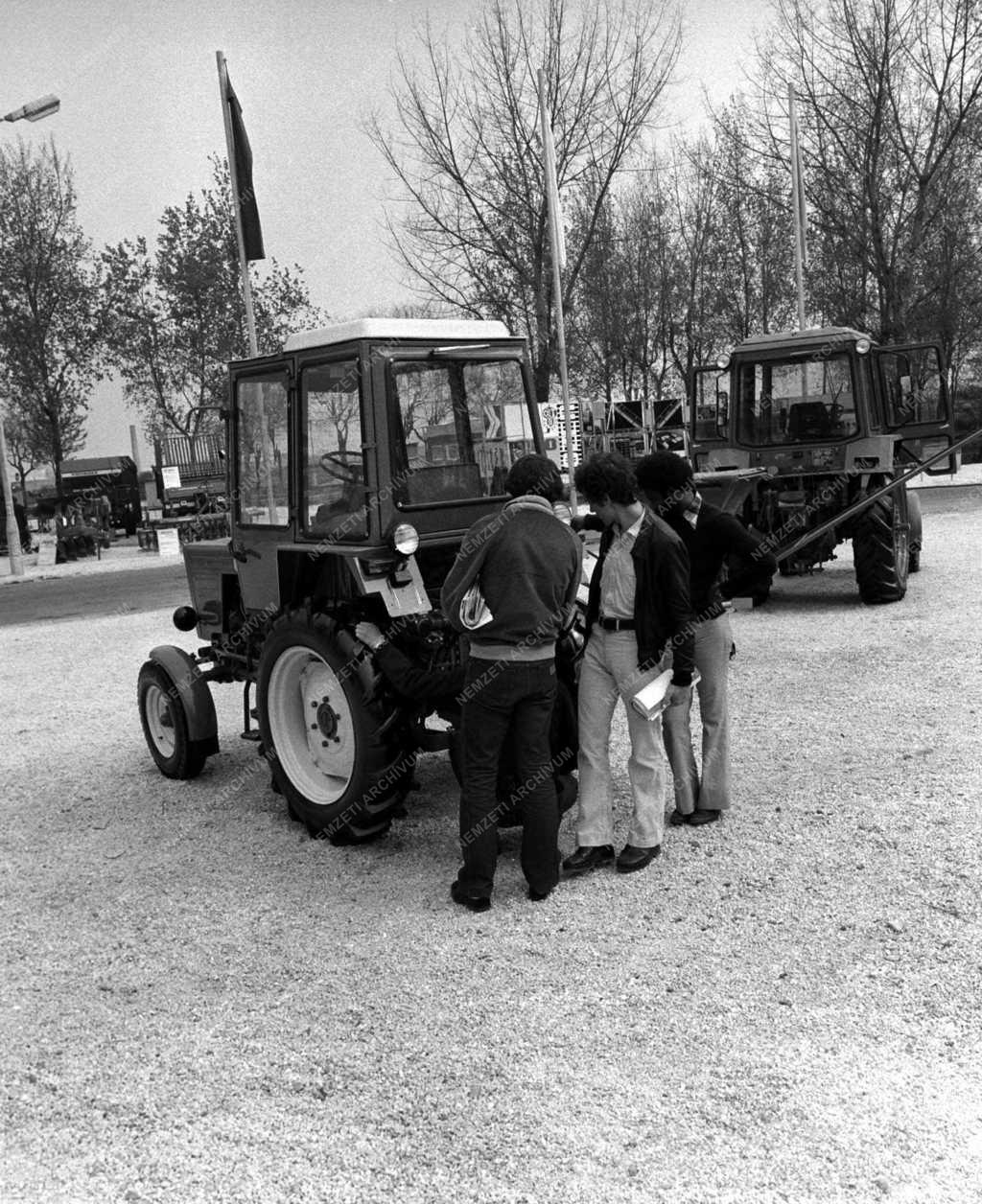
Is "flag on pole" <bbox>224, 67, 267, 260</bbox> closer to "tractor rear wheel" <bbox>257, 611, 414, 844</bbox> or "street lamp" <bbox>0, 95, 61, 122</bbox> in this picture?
"street lamp" <bbox>0, 95, 61, 122</bbox>

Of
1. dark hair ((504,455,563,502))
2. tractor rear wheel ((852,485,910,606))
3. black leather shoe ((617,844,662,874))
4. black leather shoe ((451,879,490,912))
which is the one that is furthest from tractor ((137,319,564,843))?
tractor rear wheel ((852,485,910,606))

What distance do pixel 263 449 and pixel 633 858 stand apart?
281cm

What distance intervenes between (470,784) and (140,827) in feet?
7.69

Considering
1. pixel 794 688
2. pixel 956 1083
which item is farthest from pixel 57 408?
pixel 956 1083

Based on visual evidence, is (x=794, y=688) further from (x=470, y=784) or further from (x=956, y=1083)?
(x=956, y=1083)

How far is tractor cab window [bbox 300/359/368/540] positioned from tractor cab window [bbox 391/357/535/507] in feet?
0.63

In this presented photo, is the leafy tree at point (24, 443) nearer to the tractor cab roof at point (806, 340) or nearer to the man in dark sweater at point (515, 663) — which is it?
the tractor cab roof at point (806, 340)

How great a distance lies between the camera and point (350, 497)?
5.54 metres

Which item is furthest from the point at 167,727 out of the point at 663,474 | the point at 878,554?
the point at 878,554

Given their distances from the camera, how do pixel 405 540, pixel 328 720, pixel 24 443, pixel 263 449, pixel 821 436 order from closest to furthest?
1. pixel 405 540
2. pixel 328 720
3. pixel 263 449
4. pixel 821 436
5. pixel 24 443

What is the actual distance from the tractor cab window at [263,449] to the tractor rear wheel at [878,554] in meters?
6.96

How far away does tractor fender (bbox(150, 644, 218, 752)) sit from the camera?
6.73 m

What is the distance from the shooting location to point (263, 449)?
19.9 ft

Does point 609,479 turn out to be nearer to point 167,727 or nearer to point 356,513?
point 356,513
